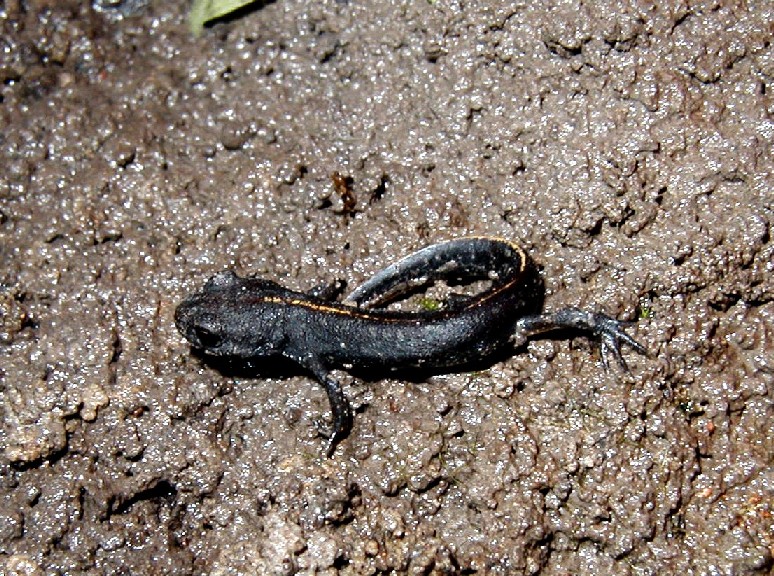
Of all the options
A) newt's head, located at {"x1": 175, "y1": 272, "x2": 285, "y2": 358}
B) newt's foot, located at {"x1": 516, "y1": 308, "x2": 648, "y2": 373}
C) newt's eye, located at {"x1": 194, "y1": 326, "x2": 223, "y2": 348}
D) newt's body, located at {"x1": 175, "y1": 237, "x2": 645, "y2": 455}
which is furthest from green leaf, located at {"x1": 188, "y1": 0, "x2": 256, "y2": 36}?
newt's foot, located at {"x1": 516, "y1": 308, "x2": 648, "y2": 373}

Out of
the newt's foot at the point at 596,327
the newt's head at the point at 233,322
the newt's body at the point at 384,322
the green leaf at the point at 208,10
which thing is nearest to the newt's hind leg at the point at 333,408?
the newt's body at the point at 384,322

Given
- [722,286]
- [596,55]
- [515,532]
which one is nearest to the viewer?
[515,532]

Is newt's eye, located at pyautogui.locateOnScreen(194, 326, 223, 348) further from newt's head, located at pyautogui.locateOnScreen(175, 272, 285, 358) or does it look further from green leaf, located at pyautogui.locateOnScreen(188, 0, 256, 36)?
green leaf, located at pyautogui.locateOnScreen(188, 0, 256, 36)

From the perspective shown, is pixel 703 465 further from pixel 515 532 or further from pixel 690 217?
pixel 690 217

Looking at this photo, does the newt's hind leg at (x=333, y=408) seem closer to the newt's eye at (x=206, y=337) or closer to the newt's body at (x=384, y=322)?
the newt's body at (x=384, y=322)

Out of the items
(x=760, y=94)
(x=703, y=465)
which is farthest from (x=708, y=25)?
(x=703, y=465)

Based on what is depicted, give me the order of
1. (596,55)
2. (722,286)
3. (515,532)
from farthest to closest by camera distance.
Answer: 1. (596,55)
2. (722,286)
3. (515,532)
